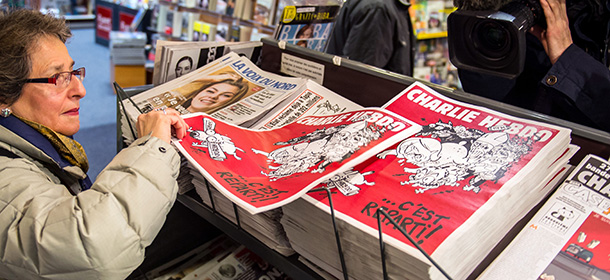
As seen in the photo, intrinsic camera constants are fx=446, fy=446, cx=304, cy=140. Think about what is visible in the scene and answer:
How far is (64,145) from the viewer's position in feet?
3.20

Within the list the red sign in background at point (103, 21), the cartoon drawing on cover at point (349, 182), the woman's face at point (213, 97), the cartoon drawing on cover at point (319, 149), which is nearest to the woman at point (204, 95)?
the woman's face at point (213, 97)

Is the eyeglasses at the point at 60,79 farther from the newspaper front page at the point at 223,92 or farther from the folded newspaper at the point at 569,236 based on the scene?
the folded newspaper at the point at 569,236

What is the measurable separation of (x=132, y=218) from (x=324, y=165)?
32 cm

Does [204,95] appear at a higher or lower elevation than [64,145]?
higher

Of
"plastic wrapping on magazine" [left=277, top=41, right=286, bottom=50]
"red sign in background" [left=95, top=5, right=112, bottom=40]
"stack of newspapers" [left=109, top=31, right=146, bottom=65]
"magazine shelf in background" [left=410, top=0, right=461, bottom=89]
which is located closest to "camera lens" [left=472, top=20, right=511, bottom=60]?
"plastic wrapping on magazine" [left=277, top=41, right=286, bottom=50]

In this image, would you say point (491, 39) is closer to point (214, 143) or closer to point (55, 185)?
point (214, 143)

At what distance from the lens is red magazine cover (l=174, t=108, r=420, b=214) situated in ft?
2.23

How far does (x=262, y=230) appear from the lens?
78cm

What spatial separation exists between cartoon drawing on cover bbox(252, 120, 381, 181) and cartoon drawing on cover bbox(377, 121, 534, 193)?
0.20 feet

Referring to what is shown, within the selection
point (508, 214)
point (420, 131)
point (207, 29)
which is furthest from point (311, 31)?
point (207, 29)

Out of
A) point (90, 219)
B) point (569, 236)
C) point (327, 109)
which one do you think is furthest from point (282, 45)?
point (569, 236)

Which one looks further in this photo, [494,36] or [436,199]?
[494,36]

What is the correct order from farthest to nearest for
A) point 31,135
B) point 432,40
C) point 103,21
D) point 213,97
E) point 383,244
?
point 103,21 → point 432,40 → point 213,97 → point 31,135 → point 383,244

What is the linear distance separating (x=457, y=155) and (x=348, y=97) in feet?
1.46
